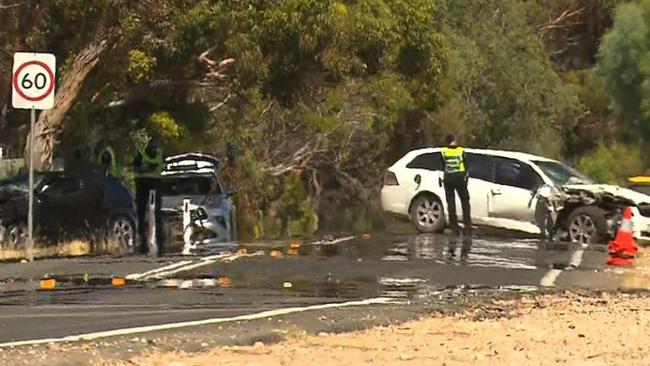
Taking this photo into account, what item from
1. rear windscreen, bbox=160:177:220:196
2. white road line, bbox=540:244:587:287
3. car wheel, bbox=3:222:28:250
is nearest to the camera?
white road line, bbox=540:244:587:287

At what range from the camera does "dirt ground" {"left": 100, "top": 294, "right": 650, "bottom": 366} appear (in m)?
10.1

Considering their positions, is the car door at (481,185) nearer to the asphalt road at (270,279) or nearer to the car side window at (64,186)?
the asphalt road at (270,279)

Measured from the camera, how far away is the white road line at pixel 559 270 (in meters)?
16.3

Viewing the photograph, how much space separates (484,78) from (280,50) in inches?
861

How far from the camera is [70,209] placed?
2261 cm

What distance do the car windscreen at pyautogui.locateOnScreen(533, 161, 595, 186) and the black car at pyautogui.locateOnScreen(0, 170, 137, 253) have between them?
7.22 metres

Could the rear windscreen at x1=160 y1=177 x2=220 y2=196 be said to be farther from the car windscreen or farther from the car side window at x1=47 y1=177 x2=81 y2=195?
the car windscreen

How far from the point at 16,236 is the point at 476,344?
502 inches

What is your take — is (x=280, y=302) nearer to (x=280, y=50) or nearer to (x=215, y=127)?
(x=280, y=50)

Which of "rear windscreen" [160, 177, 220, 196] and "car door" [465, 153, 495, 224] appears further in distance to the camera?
"rear windscreen" [160, 177, 220, 196]

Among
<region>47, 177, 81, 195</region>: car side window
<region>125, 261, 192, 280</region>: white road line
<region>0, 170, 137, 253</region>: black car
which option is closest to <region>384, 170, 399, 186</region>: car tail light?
<region>0, 170, 137, 253</region>: black car

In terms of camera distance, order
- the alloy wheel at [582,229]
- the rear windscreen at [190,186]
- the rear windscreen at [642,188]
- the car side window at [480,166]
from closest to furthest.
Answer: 1. the alloy wheel at [582,229]
2. the rear windscreen at [642,188]
3. the car side window at [480,166]
4. the rear windscreen at [190,186]

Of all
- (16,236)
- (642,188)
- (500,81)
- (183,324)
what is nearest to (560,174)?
(642,188)

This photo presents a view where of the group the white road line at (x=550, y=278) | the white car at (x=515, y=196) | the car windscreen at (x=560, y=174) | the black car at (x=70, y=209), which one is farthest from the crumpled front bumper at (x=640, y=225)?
the black car at (x=70, y=209)
